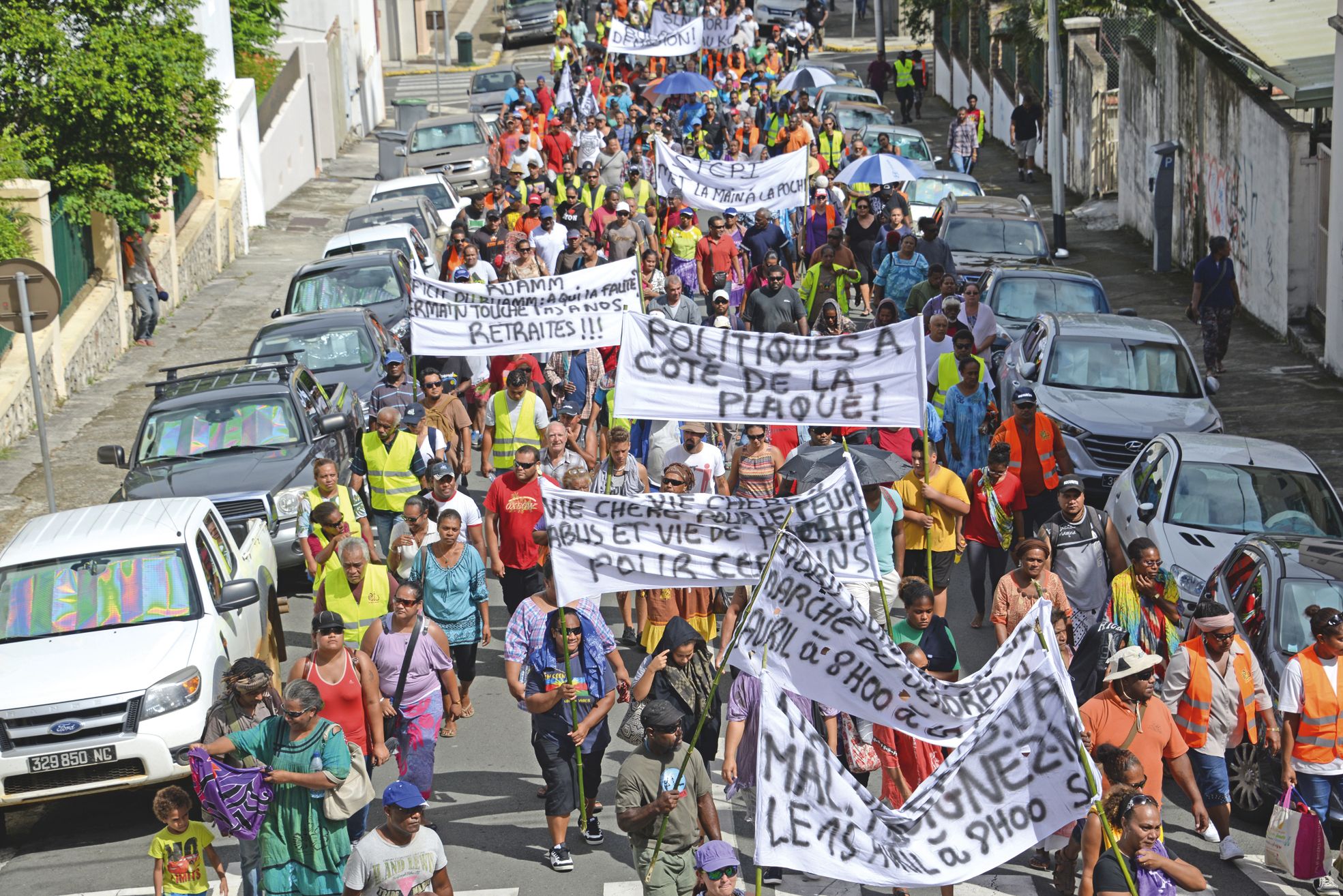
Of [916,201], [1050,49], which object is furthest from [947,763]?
[1050,49]

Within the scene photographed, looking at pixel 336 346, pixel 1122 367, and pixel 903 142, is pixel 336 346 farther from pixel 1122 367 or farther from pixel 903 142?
pixel 903 142

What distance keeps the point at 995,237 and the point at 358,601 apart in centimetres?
1472

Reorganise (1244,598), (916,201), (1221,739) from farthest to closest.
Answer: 1. (916,201)
2. (1244,598)
3. (1221,739)

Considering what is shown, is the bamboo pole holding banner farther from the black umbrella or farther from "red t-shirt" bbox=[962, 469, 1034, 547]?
"red t-shirt" bbox=[962, 469, 1034, 547]

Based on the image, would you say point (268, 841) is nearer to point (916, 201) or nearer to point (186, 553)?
point (186, 553)

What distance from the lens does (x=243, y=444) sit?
52.0ft

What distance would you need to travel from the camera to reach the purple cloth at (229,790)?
28.2 ft

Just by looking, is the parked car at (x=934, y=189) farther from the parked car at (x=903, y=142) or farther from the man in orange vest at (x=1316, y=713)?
the man in orange vest at (x=1316, y=713)

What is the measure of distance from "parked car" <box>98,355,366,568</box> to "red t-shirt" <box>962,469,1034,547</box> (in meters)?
5.45

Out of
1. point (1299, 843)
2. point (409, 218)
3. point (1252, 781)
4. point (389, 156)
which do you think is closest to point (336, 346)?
point (409, 218)

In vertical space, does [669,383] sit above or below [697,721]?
above

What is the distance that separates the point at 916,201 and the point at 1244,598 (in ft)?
57.6

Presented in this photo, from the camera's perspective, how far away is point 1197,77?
92.6 feet

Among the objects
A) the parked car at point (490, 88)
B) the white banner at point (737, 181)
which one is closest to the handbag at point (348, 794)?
the white banner at point (737, 181)
